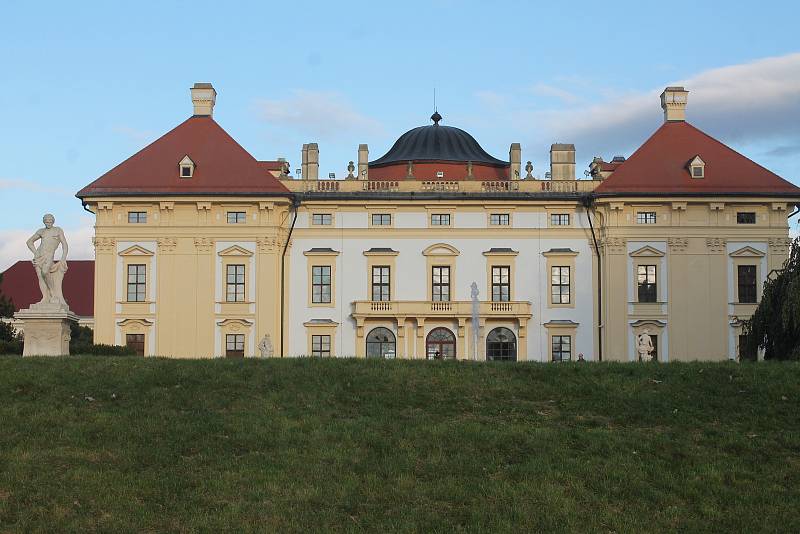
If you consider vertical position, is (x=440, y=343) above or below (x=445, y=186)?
below

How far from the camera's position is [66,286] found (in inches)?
3041

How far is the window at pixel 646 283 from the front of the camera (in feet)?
165

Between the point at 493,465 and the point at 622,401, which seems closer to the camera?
the point at 493,465

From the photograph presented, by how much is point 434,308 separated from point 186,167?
12575 millimetres

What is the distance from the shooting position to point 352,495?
17.7 meters

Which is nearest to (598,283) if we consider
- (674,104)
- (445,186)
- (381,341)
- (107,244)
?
(445,186)

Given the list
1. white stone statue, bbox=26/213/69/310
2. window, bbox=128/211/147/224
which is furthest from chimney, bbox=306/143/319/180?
white stone statue, bbox=26/213/69/310

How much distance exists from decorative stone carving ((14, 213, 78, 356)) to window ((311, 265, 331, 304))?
69.3 feet

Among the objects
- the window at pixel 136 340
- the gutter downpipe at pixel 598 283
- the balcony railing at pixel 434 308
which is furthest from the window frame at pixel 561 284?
the window at pixel 136 340

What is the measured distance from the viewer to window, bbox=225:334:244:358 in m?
49.6

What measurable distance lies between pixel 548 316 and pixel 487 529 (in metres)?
34.7

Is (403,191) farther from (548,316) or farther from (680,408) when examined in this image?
(680,408)

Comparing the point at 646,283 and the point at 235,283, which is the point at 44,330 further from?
the point at 646,283

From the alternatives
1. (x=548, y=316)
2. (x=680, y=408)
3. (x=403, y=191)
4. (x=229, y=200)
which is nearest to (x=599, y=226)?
(x=548, y=316)
